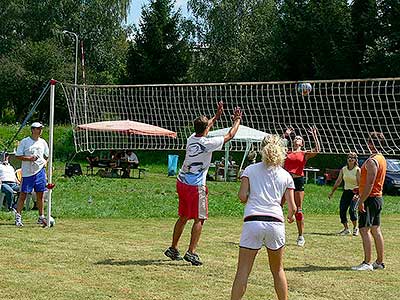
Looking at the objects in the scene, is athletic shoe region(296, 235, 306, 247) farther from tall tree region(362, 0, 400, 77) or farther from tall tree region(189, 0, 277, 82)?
tall tree region(189, 0, 277, 82)

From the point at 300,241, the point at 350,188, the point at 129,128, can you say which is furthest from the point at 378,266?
the point at 129,128

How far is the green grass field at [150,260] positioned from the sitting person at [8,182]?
553 mm

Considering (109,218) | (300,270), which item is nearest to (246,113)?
(109,218)

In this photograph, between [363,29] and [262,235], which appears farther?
[363,29]

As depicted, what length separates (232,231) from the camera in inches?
550

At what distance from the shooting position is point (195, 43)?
185ft

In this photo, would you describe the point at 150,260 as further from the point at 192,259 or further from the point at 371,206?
the point at 371,206

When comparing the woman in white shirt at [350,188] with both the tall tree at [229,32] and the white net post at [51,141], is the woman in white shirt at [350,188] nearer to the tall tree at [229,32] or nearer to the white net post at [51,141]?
the white net post at [51,141]

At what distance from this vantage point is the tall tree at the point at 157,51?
49.1 m

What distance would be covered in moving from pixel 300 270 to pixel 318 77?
3272 cm

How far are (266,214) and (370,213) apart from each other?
328 centimetres

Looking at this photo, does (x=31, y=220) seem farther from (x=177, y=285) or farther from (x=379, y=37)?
(x=379, y=37)

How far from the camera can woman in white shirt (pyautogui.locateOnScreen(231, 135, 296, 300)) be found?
6906mm

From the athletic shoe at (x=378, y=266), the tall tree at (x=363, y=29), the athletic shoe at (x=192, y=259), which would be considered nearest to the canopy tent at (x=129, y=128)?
the athletic shoe at (x=192, y=259)
